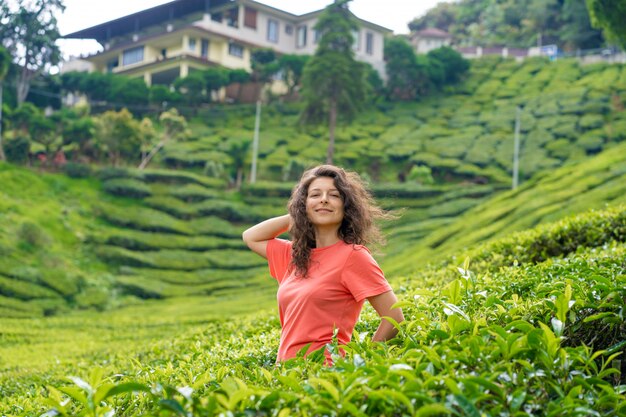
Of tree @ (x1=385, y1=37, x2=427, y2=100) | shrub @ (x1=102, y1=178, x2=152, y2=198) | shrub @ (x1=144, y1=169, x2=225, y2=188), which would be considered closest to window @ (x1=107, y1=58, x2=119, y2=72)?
tree @ (x1=385, y1=37, x2=427, y2=100)

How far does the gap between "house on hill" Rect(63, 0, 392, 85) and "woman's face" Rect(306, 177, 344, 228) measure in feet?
131

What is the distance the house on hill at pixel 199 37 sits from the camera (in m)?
44.1

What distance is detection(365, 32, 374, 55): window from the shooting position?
160 ft

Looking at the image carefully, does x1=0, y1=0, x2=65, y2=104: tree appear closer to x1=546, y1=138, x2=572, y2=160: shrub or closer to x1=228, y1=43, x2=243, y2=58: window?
x1=228, y1=43, x2=243, y2=58: window

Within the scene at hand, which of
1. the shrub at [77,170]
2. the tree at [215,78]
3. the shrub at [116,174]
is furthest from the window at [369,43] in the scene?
the shrub at [77,170]

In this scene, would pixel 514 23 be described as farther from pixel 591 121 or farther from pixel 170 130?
pixel 170 130

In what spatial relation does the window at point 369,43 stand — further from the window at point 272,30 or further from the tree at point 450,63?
the window at point 272,30

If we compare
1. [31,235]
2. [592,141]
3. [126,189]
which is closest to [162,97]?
[126,189]

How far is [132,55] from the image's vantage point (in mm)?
46156

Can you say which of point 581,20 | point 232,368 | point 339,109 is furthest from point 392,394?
point 581,20

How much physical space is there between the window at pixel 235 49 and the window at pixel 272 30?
9.52ft

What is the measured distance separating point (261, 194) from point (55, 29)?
1563 centimetres

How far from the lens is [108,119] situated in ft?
102

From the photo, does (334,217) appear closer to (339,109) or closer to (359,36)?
(339,109)
